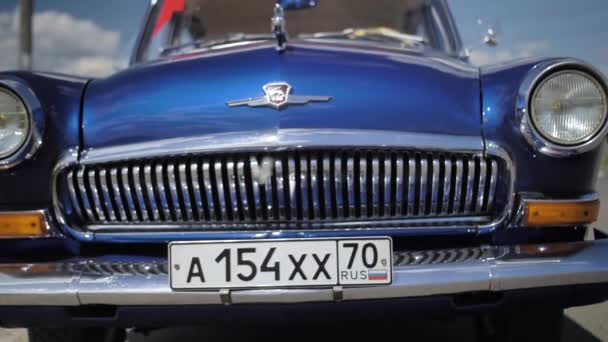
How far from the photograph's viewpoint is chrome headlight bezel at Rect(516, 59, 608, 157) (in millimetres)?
2469

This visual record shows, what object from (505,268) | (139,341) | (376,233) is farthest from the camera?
(139,341)

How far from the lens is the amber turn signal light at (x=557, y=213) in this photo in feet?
8.18

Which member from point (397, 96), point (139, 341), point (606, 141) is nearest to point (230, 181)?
point (397, 96)

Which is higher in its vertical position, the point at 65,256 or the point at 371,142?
the point at 371,142

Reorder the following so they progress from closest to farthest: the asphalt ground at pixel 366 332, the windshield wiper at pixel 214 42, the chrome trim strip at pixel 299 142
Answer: the chrome trim strip at pixel 299 142 < the asphalt ground at pixel 366 332 < the windshield wiper at pixel 214 42

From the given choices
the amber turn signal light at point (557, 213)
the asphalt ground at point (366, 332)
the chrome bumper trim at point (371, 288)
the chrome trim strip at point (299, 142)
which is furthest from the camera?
the asphalt ground at point (366, 332)

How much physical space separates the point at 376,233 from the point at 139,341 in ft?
5.43

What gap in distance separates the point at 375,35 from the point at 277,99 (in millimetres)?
1424

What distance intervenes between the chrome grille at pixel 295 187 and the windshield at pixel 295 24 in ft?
4.19

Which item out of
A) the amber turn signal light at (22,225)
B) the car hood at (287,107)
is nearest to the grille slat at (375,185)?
the car hood at (287,107)

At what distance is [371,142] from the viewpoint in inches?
94.2

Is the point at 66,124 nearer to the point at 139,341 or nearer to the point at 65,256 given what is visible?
the point at 65,256

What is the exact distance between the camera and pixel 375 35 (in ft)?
12.4

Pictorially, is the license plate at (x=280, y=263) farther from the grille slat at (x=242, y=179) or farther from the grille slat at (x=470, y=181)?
the grille slat at (x=470, y=181)
